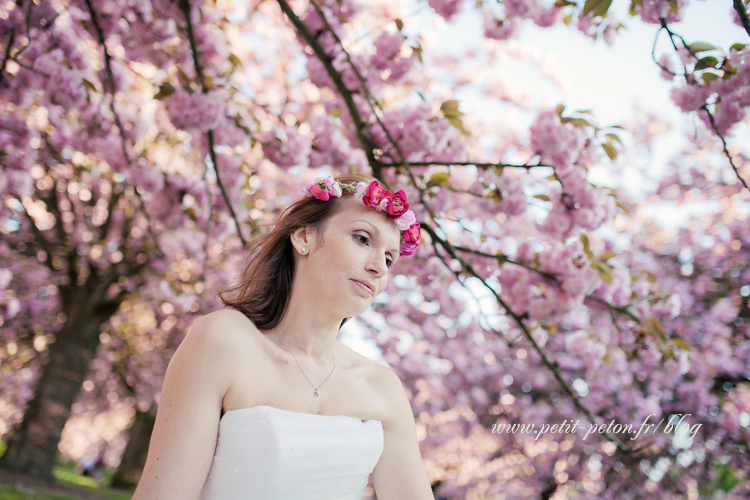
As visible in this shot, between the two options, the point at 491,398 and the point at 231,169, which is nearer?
the point at 231,169

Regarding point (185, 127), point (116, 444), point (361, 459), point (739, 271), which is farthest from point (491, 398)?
point (116, 444)

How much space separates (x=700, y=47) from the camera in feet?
7.63

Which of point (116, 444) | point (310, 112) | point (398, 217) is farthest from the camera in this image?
point (116, 444)

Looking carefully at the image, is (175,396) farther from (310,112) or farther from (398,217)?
(310,112)

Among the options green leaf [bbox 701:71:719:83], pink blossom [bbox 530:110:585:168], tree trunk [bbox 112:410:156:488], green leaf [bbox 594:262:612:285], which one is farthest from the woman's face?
tree trunk [bbox 112:410:156:488]

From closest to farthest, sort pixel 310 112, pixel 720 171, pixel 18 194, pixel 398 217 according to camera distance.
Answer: pixel 398 217 → pixel 18 194 → pixel 310 112 → pixel 720 171

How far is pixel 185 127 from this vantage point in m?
3.10

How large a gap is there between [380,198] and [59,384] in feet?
19.8

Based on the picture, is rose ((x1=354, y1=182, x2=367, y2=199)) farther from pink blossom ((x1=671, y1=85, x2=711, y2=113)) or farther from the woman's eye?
pink blossom ((x1=671, y1=85, x2=711, y2=113))

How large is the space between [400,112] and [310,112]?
3.45 metres

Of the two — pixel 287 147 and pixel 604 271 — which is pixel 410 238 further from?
pixel 287 147

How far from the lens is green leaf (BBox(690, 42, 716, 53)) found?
2.31m

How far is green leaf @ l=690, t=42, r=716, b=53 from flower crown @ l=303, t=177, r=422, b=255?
4.81 feet

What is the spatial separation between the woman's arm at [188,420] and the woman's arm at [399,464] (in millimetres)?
601
